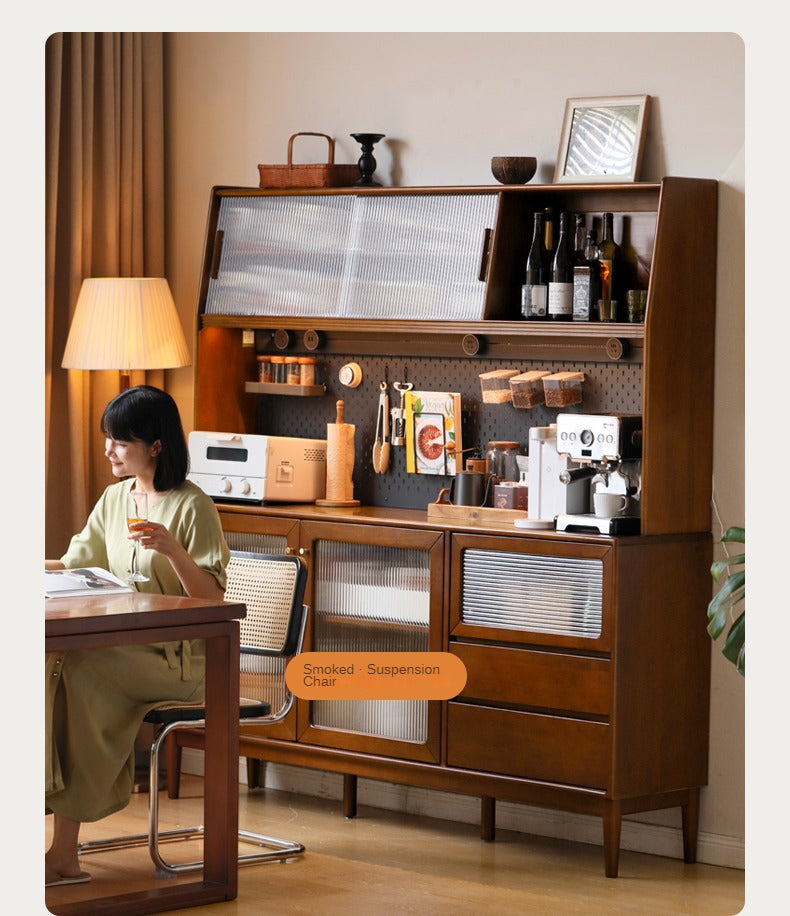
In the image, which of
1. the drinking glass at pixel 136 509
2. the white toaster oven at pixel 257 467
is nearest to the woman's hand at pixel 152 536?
the drinking glass at pixel 136 509

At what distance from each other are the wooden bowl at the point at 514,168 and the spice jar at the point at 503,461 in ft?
2.71

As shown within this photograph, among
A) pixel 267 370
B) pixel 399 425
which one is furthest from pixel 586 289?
pixel 267 370

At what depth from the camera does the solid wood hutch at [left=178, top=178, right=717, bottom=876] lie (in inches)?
170

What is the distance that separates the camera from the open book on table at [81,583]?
3.86 m

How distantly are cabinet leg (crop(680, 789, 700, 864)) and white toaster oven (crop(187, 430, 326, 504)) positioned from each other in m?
1.59

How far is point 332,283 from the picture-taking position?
16.6ft

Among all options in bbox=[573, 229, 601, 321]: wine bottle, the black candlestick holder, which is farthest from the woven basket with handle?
bbox=[573, 229, 601, 321]: wine bottle

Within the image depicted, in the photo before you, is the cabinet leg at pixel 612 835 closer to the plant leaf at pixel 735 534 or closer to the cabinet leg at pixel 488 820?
the cabinet leg at pixel 488 820

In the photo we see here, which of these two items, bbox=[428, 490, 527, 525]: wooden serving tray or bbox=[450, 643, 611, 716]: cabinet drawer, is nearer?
bbox=[450, 643, 611, 716]: cabinet drawer

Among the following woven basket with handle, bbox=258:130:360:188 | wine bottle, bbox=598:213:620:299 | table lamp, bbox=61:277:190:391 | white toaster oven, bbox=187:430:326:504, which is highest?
woven basket with handle, bbox=258:130:360:188

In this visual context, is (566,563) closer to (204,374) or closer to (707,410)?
(707,410)

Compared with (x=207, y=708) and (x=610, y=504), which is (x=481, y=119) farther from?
(x=207, y=708)

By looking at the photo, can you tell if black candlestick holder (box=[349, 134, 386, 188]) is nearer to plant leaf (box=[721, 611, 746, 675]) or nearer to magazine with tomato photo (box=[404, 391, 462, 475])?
magazine with tomato photo (box=[404, 391, 462, 475])

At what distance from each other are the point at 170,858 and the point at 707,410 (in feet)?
6.60
